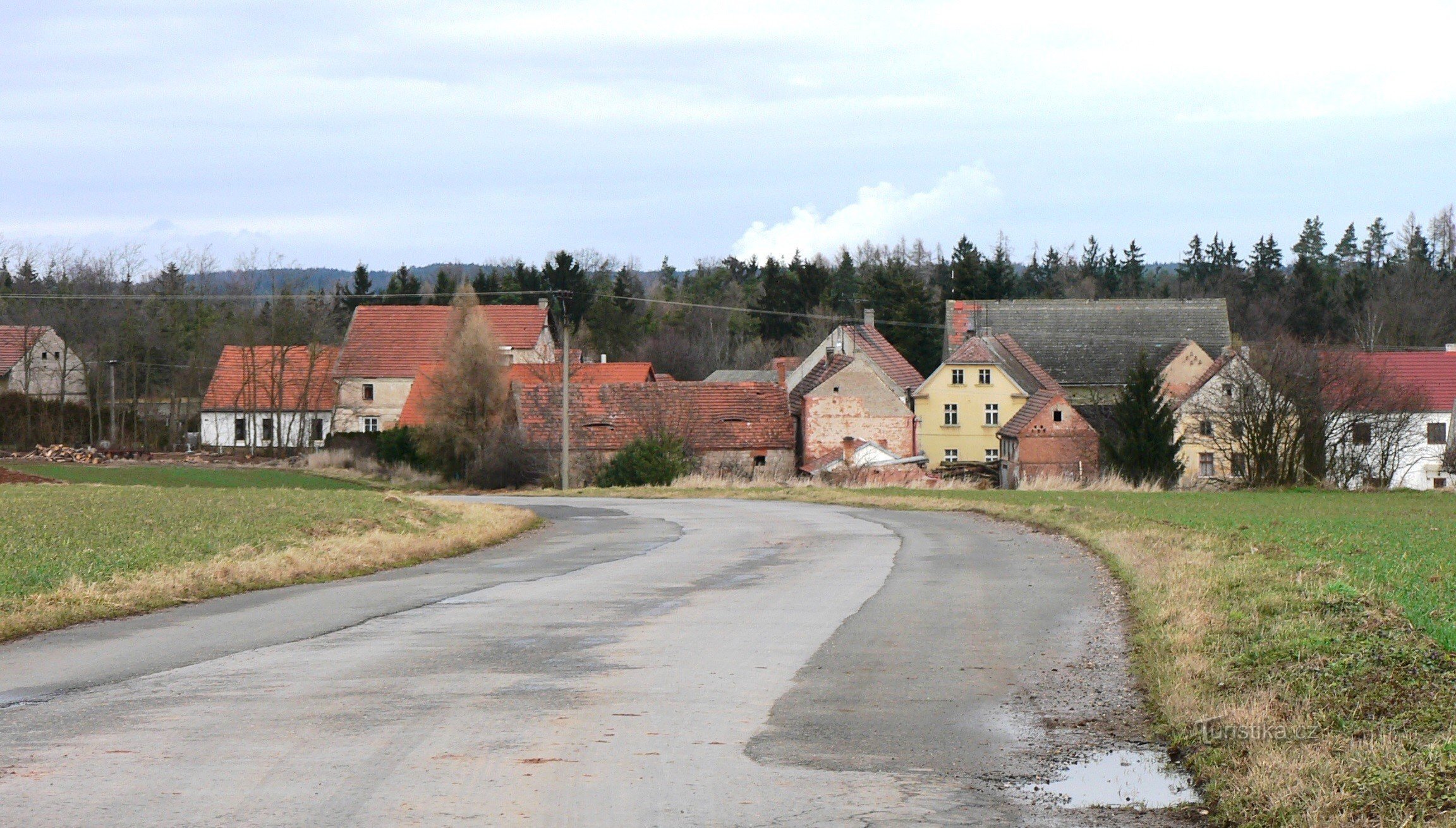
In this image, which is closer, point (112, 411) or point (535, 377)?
point (535, 377)

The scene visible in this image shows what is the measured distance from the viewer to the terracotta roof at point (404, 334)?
277 ft

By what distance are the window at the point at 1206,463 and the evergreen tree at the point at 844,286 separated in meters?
46.4

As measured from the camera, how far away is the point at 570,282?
370 feet

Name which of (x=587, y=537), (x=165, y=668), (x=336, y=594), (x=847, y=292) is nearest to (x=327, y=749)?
(x=165, y=668)

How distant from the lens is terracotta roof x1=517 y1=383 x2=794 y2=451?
62062 millimetres

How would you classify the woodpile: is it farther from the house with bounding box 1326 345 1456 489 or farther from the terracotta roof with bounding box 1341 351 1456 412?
the terracotta roof with bounding box 1341 351 1456 412

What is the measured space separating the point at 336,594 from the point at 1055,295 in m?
112

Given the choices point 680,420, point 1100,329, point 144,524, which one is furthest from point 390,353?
point 144,524

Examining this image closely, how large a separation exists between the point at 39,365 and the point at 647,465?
185 feet

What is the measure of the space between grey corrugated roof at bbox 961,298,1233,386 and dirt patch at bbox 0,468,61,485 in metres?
56.5

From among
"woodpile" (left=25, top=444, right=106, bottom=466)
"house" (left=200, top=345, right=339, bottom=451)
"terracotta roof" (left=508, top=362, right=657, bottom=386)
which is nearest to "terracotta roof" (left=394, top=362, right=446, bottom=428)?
"terracotta roof" (left=508, top=362, right=657, bottom=386)

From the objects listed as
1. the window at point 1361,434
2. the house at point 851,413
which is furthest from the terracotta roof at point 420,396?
the window at point 1361,434

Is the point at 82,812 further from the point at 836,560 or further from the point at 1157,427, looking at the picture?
the point at 1157,427

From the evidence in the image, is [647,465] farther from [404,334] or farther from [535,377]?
[404,334]
